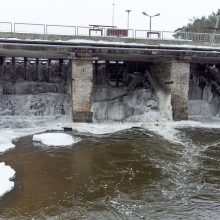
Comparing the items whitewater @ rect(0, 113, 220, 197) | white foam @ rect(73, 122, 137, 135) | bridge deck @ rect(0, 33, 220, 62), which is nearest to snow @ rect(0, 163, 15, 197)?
whitewater @ rect(0, 113, 220, 197)

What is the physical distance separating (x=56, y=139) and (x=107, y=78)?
29.7ft

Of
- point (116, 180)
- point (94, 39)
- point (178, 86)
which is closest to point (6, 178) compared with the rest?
point (116, 180)

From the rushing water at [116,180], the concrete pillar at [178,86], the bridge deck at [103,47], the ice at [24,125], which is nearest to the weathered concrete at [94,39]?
the bridge deck at [103,47]

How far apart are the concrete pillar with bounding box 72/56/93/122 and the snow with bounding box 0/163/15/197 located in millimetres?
7379

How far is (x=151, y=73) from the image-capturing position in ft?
72.3

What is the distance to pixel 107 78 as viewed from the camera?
22.6m

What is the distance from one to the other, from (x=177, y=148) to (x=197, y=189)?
4.31 meters

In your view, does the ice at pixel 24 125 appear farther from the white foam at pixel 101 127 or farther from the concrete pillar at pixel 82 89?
the concrete pillar at pixel 82 89

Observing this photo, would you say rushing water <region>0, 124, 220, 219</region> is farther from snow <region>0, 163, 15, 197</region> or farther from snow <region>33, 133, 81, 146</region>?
snow <region>33, 133, 81, 146</region>

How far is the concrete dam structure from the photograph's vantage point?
1784 centimetres

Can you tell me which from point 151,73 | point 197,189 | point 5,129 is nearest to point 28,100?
point 5,129

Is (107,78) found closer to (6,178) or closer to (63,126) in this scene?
(63,126)

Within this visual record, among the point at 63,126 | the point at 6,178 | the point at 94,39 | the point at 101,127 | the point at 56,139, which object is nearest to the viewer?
the point at 6,178

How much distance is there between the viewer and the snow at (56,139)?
14.0 m
